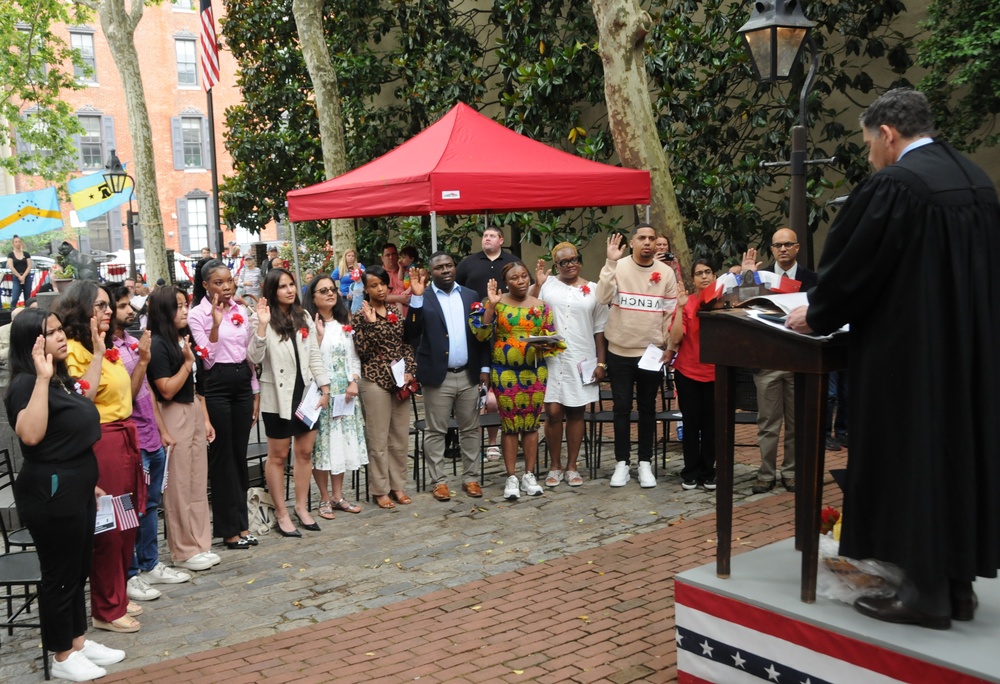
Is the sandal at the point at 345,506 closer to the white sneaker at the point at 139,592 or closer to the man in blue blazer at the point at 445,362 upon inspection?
the man in blue blazer at the point at 445,362

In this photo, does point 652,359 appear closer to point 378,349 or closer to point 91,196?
point 378,349

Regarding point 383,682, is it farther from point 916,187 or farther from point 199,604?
point 916,187

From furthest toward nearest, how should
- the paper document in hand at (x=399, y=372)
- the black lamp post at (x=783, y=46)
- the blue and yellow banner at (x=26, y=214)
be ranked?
the blue and yellow banner at (x=26, y=214)
the black lamp post at (x=783, y=46)
the paper document in hand at (x=399, y=372)

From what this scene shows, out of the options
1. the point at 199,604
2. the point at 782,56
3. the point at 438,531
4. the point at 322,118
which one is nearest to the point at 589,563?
the point at 438,531

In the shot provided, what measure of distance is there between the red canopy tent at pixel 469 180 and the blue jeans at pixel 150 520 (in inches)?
163

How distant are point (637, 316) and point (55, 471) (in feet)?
16.4

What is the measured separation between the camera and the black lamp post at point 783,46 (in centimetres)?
850

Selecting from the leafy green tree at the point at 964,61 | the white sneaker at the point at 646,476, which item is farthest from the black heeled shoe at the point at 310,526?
the leafy green tree at the point at 964,61

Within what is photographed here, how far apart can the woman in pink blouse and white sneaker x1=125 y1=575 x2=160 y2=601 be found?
1.01 meters

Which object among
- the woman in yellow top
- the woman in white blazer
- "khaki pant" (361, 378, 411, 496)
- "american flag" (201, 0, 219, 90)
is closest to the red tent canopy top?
"khaki pant" (361, 378, 411, 496)

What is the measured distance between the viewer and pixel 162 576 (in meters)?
6.66

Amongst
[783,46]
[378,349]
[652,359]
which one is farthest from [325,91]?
[652,359]

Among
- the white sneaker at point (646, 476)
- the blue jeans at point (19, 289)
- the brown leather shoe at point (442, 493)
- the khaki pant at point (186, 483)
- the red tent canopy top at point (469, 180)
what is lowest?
the brown leather shoe at point (442, 493)

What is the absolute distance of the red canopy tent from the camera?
983cm
